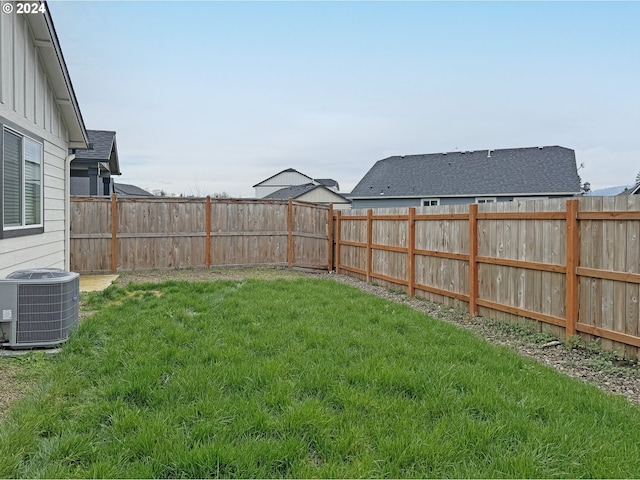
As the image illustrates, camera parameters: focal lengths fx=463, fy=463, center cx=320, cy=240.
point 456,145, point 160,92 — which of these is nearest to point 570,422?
point 160,92

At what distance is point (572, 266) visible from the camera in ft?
16.7

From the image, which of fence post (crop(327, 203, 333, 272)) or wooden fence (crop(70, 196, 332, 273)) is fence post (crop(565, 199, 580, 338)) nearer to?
fence post (crop(327, 203, 333, 272))

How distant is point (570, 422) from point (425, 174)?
76.3 feet

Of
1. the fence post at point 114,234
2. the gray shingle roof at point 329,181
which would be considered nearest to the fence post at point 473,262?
the fence post at point 114,234

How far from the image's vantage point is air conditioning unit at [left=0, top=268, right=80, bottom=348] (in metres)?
4.42

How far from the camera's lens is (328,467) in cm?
243

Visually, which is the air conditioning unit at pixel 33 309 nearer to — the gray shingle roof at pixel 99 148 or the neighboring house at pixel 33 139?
the neighboring house at pixel 33 139

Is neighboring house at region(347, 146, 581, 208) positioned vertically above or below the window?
above

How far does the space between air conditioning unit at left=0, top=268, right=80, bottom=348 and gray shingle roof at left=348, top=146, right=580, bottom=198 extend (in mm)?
21049

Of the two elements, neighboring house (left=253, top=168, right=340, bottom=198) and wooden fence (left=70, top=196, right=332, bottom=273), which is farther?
neighboring house (left=253, top=168, right=340, bottom=198)

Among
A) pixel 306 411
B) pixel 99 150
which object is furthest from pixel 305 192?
pixel 306 411

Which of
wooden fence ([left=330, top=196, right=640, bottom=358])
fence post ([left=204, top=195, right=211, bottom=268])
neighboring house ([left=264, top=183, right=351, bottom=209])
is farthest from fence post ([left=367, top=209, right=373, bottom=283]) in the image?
neighboring house ([left=264, top=183, right=351, bottom=209])

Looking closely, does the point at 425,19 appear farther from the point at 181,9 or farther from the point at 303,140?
the point at 303,140

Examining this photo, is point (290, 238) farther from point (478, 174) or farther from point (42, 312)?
point (478, 174)
